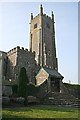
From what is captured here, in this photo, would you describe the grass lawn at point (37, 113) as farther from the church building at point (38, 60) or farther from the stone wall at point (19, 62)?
the stone wall at point (19, 62)

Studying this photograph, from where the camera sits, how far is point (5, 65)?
4706cm

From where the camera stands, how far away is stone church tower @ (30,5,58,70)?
62.5 m

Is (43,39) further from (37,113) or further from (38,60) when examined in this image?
(37,113)

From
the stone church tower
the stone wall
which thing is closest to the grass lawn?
the stone wall

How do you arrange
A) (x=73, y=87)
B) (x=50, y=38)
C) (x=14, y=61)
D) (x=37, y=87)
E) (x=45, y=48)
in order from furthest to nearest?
(x=50, y=38)
(x=45, y=48)
(x=14, y=61)
(x=73, y=87)
(x=37, y=87)

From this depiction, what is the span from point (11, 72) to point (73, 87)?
533 inches

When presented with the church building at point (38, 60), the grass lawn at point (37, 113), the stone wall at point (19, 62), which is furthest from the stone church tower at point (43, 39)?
the grass lawn at point (37, 113)

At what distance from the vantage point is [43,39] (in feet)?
212

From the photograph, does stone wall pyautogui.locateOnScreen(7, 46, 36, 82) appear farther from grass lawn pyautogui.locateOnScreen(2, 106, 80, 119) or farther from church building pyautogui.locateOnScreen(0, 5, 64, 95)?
grass lawn pyautogui.locateOnScreen(2, 106, 80, 119)

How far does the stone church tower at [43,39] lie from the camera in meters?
62.5

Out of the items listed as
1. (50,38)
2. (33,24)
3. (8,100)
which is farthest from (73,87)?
(33,24)

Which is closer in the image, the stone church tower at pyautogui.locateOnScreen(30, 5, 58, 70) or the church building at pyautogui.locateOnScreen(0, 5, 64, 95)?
the church building at pyautogui.locateOnScreen(0, 5, 64, 95)

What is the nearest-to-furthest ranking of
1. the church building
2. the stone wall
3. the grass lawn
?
the grass lawn < the church building < the stone wall

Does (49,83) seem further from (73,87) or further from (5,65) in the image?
→ (5,65)
